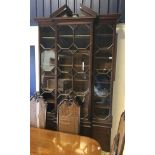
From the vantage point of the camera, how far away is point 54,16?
2641 mm

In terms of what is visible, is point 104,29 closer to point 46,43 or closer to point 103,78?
point 103,78

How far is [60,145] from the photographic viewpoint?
1.85 m

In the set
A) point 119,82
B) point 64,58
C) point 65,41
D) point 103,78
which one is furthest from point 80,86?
point 65,41

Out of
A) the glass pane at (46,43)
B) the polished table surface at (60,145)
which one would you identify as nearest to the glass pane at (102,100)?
the polished table surface at (60,145)

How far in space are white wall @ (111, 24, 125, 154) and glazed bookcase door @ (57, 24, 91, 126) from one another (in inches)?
17.0

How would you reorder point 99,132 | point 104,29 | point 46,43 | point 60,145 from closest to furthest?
1. point 60,145
2. point 104,29
3. point 99,132
4. point 46,43

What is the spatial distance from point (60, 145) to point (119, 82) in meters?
1.30

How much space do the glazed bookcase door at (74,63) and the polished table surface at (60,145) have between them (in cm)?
68

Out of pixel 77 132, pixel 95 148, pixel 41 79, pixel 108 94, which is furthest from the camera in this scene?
pixel 41 79

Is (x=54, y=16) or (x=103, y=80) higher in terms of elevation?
(x=54, y=16)

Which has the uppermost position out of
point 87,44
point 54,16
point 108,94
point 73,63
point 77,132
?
point 54,16
